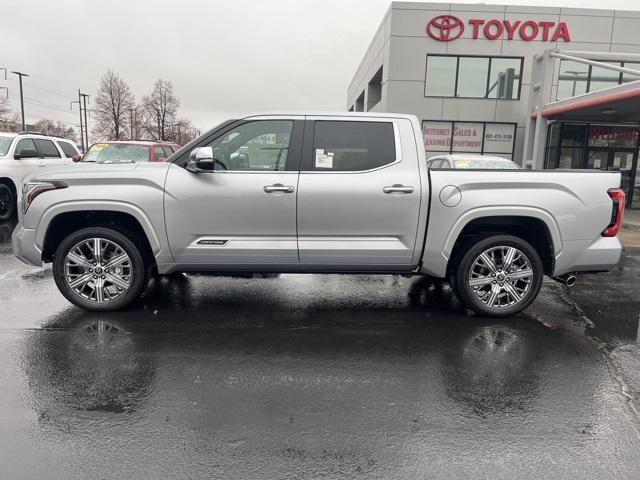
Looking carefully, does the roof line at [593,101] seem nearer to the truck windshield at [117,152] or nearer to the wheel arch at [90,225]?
the truck windshield at [117,152]

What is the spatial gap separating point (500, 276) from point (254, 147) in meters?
2.80

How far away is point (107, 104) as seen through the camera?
6038cm

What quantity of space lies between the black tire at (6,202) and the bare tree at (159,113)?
52.3 metres

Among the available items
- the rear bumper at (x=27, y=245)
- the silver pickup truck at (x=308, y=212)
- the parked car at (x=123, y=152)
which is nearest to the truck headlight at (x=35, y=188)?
the silver pickup truck at (x=308, y=212)

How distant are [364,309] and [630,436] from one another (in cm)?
278

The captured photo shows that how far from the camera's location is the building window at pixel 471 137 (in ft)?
68.6

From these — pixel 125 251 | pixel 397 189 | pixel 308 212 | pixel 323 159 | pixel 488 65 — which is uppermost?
pixel 488 65

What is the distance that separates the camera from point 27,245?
480 centimetres

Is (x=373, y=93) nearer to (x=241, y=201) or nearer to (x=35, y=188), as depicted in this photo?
(x=241, y=201)

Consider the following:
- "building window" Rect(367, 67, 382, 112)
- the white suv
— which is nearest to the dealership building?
"building window" Rect(367, 67, 382, 112)

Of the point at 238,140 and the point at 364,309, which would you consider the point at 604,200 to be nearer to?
the point at 364,309

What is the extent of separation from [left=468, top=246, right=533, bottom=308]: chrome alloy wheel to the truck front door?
1.87 meters

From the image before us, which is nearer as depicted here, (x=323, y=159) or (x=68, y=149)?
(x=323, y=159)

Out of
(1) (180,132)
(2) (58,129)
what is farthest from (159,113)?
(2) (58,129)
